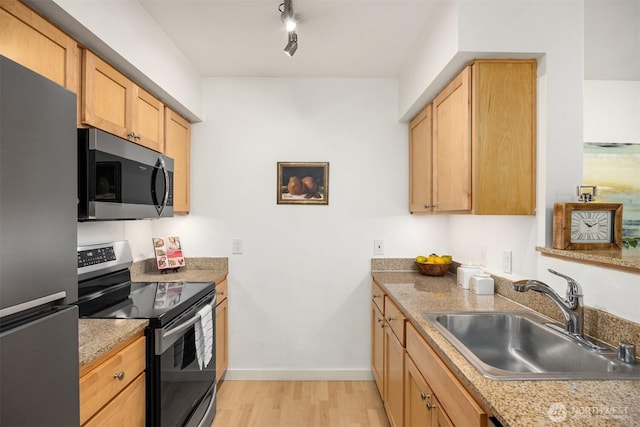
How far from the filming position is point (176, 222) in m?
2.84

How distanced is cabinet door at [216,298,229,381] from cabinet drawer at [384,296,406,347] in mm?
1247

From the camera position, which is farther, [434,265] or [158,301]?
Answer: [434,265]

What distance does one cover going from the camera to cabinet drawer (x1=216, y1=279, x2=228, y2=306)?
2.57 meters

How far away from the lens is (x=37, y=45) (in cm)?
127

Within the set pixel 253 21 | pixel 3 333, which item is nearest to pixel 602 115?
pixel 253 21

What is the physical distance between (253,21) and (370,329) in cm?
238

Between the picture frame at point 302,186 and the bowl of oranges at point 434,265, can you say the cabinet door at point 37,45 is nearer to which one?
the picture frame at point 302,186

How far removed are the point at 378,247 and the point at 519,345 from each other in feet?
4.69

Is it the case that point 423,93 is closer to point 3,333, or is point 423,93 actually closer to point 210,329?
point 210,329

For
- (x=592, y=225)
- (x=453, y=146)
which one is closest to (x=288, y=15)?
(x=453, y=146)

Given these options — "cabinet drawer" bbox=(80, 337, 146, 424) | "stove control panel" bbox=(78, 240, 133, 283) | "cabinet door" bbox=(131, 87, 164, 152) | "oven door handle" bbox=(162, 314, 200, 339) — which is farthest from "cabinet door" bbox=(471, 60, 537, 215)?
"stove control panel" bbox=(78, 240, 133, 283)

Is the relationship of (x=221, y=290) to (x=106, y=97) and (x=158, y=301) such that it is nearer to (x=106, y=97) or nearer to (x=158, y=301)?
(x=158, y=301)

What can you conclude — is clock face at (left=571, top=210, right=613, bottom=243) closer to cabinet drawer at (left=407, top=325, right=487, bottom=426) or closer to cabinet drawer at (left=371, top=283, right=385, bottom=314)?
cabinet drawer at (left=407, top=325, right=487, bottom=426)

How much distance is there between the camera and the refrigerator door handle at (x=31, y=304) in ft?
2.03
